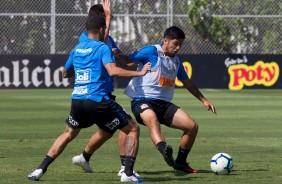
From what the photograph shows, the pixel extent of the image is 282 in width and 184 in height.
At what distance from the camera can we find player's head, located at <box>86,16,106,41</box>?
10.1 meters

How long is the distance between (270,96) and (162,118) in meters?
16.5

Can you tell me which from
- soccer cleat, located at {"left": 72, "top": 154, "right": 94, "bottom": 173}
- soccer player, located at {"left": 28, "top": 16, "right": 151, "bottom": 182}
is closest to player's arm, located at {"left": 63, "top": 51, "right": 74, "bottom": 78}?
Answer: soccer player, located at {"left": 28, "top": 16, "right": 151, "bottom": 182}

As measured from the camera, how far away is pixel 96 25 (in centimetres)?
1009

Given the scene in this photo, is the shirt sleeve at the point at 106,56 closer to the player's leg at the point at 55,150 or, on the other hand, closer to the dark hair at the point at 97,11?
the dark hair at the point at 97,11

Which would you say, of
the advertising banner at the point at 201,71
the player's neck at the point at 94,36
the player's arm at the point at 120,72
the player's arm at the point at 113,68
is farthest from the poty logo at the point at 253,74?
the player's arm at the point at 120,72

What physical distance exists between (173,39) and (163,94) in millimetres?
704

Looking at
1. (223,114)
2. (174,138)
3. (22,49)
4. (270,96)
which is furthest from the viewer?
(22,49)

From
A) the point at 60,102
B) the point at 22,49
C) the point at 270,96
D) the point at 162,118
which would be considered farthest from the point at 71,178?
the point at 22,49

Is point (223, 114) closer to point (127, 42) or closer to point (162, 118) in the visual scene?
point (162, 118)

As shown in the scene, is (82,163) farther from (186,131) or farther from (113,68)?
(113,68)

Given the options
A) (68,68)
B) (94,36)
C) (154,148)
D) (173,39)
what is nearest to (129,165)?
(68,68)

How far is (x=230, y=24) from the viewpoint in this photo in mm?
34188

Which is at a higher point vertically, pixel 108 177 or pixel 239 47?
pixel 108 177

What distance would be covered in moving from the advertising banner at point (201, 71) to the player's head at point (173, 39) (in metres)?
19.4
